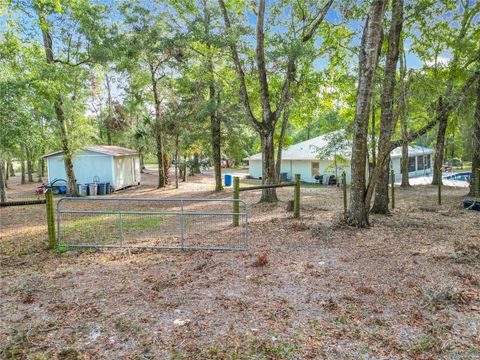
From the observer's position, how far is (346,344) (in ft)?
11.0

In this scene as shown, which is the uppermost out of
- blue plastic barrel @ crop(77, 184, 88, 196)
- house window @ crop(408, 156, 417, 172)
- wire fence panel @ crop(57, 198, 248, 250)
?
house window @ crop(408, 156, 417, 172)

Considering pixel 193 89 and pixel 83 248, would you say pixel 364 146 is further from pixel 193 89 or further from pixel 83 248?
pixel 193 89

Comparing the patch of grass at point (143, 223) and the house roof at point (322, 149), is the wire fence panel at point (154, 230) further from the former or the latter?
the house roof at point (322, 149)

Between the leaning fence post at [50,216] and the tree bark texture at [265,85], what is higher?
the tree bark texture at [265,85]

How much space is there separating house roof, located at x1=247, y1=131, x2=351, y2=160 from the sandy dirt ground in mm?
7966

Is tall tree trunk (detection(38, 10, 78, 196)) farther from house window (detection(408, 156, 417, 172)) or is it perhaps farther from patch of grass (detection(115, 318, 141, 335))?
house window (detection(408, 156, 417, 172))

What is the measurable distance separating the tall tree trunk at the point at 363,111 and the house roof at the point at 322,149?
23.1ft

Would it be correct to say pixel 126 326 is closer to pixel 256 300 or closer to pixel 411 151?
pixel 256 300

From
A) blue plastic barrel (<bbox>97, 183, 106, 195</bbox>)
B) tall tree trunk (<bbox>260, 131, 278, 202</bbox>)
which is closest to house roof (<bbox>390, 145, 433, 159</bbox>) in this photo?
tall tree trunk (<bbox>260, 131, 278, 202</bbox>)

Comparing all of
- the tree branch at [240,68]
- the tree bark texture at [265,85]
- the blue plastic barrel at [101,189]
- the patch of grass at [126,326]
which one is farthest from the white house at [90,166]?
the patch of grass at [126,326]

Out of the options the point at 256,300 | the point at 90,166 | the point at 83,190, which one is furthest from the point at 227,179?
the point at 256,300

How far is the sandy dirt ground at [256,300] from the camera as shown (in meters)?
3.36

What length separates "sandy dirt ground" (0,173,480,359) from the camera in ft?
11.0

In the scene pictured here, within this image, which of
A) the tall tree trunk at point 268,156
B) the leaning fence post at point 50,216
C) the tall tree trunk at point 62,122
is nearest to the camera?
the leaning fence post at point 50,216
